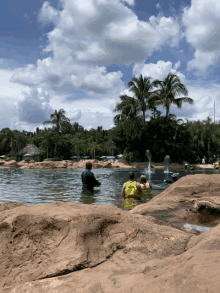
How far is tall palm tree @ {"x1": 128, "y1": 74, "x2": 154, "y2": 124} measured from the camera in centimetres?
3380

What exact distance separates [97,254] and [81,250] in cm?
17

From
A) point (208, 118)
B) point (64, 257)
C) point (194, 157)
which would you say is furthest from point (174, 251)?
point (208, 118)

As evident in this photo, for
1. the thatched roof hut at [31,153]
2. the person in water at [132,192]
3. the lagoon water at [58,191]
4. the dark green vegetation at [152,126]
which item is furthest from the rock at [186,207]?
the thatched roof hut at [31,153]

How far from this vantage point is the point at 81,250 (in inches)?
105

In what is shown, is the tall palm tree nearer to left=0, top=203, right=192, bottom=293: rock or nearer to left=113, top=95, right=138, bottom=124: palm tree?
left=113, top=95, right=138, bottom=124: palm tree

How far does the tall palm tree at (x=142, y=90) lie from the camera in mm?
33803

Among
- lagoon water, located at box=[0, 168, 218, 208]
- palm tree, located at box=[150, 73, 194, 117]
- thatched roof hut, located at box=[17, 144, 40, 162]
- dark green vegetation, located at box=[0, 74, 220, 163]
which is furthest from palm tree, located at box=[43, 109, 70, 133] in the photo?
lagoon water, located at box=[0, 168, 218, 208]

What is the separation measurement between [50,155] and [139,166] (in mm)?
18716

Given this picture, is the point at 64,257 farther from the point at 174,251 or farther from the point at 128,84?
the point at 128,84

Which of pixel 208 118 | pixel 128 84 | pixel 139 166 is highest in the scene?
pixel 128 84

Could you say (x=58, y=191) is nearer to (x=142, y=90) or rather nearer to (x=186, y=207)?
(x=186, y=207)

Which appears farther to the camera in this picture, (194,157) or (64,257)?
(194,157)

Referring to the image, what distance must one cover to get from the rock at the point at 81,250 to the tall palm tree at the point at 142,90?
31487 millimetres

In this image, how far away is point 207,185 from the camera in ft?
22.8
